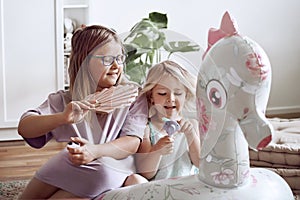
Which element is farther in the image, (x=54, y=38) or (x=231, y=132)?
(x=54, y=38)

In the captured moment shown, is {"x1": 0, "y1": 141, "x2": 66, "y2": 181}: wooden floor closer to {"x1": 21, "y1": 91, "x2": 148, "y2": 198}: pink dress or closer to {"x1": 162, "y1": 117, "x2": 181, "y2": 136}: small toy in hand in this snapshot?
{"x1": 21, "y1": 91, "x2": 148, "y2": 198}: pink dress

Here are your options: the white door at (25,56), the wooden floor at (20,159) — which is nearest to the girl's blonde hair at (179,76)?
the wooden floor at (20,159)

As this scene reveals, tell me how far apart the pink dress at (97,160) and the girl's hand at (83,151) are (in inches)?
0.6

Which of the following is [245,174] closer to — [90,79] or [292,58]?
[90,79]

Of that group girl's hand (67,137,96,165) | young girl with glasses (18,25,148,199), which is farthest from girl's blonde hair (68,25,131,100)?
girl's hand (67,137,96,165)

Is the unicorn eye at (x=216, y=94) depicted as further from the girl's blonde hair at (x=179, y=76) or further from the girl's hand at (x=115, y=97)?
the girl's hand at (x=115, y=97)

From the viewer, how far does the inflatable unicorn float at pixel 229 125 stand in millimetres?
1255

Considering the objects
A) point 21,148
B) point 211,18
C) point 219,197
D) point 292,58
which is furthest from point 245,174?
point 292,58

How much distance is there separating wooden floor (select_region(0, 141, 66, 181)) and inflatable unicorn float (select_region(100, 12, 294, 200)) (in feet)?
5.59

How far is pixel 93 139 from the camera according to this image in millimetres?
1445

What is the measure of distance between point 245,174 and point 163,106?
25cm

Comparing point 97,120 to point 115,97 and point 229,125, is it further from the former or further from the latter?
point 229,125

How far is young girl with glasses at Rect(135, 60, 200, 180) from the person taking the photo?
4.64 ft

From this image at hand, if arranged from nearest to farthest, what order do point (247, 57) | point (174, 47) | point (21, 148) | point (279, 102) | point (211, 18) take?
point (247, 57)
point (174, 47)
point (21, 148)
point (211, 18)
point (279, 102)
